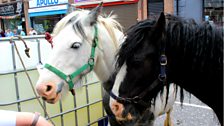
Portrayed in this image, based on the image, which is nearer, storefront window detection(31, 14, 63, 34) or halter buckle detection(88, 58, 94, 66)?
halter buckle detection(88, 58, 94, 66)

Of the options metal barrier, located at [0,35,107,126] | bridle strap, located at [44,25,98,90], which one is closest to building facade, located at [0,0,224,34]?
metal barrier, located at [0,35,107,126]

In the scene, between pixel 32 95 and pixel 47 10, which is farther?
pixel 47 10

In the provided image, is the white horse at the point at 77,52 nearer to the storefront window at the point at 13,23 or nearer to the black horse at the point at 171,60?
the black horse at the point at 171,60

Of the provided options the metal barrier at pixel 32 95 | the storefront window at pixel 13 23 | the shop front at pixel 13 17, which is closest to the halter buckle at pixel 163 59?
the metal barrier at pixel 32 95

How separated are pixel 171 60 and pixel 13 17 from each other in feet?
79.1

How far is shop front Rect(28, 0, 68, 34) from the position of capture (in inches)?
762

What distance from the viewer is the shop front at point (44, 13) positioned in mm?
19359

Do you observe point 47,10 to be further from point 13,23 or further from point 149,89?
point 149,89

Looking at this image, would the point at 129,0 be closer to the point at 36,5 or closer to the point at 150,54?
the point at 36,5

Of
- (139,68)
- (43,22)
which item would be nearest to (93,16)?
(139,68)

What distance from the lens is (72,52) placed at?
1.95 meters

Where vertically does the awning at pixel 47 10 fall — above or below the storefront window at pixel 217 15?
above

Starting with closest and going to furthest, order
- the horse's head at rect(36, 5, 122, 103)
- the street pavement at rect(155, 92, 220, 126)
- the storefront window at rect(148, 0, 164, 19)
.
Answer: the horse's head at rect(36, 5, 122, 103), the street pavement at rect(155, 92, 220, 126), the storefront window at rect(148, 0, 164, 19)

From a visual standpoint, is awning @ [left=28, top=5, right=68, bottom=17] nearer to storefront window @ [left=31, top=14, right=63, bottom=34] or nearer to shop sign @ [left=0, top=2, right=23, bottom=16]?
storefront window @ [left=31, top=14, right=63, bottom=34]
